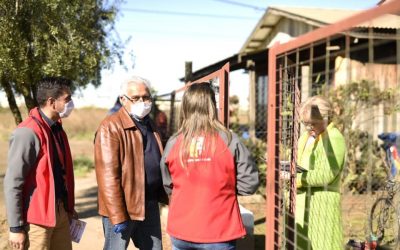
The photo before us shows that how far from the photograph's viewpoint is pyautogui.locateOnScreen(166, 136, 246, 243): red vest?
2.78 meters

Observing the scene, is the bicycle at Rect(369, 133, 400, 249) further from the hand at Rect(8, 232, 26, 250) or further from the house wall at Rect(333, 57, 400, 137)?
the hand at Rect(8, 232, 26, 250)

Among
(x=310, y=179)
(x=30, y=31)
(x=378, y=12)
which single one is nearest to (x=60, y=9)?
(x=30, y=31)

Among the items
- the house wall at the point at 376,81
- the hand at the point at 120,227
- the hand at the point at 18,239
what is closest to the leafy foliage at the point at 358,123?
the house wall at the point at 376,81

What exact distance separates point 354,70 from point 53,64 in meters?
6.07

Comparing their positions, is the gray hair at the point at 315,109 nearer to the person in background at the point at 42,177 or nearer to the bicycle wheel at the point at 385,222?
the person in background at the point at 42,177

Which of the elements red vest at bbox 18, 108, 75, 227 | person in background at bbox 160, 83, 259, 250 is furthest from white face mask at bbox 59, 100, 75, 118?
person in background at bbox 160, 83, 259, 250

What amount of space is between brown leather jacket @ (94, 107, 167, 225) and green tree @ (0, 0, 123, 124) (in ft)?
9.89

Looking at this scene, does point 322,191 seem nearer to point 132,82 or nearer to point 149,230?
point 149,230

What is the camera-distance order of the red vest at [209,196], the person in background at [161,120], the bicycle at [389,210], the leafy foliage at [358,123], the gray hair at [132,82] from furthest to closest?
the person in background at [161,120]
the leafy foliage at [358,123]
the bicycle at [389,210]
the gray hair at [132,82]
the red vest at [209,196]

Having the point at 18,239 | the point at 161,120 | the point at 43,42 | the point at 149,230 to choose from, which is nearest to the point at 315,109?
the point at 149,230

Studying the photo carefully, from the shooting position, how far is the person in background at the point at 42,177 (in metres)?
3.13

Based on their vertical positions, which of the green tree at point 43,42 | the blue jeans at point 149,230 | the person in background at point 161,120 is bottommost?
the blue jeans at point 149,230

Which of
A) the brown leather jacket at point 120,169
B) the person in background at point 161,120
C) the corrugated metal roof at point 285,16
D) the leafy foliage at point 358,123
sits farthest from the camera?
the corrugated metal roof at point 285,16

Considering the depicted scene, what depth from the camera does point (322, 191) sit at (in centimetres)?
351
